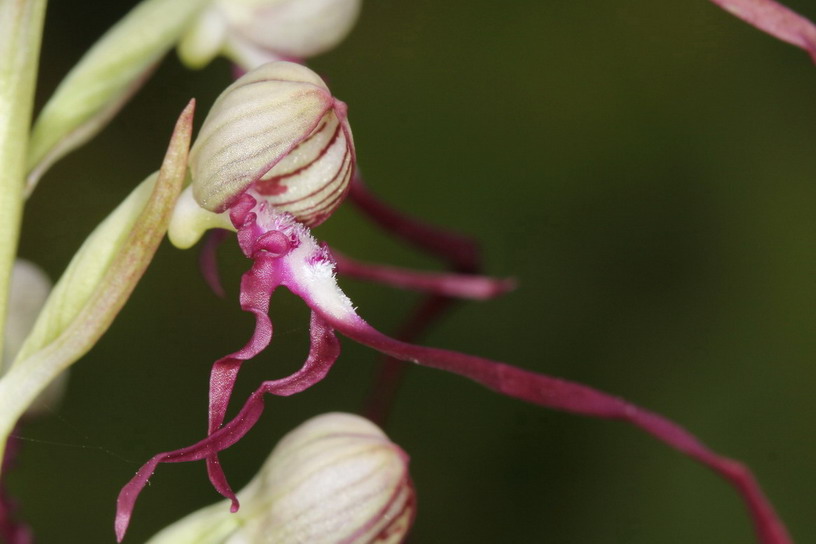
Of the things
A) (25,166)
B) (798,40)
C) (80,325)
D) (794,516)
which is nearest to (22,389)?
(80,325)

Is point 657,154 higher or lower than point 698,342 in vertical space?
higher

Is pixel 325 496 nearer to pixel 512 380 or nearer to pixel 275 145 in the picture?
pixel 512 380

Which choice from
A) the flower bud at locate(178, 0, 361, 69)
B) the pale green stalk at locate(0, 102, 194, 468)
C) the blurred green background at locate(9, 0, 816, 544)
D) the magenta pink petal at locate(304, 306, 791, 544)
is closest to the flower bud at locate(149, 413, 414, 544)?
the magenta pink petal at locate(304, 306, 791, 544)

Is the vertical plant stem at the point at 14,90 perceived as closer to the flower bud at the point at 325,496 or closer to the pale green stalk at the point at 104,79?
the pale green stalk at the point at 104,79

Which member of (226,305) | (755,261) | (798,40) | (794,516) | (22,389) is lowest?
(226,305)

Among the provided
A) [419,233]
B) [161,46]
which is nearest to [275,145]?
[161,46]

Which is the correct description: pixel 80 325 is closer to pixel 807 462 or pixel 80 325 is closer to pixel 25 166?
pixel 25 166

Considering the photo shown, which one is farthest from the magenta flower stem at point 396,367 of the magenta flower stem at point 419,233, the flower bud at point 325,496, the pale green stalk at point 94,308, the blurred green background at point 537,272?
the blurred green background at point 537,272

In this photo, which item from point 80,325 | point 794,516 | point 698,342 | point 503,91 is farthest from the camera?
point 503,91
